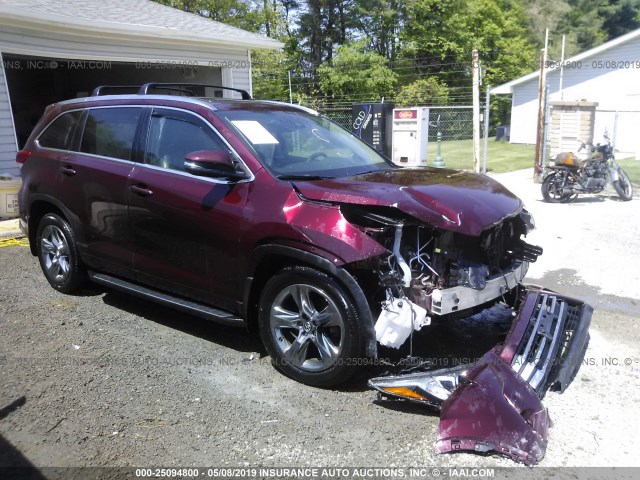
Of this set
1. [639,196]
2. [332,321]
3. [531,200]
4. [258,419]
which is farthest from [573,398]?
[639,196]

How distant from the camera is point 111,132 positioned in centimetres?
488

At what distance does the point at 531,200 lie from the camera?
11125mm

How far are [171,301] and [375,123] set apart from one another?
1023 cm

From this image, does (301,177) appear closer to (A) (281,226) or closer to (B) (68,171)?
(A) (281,226)

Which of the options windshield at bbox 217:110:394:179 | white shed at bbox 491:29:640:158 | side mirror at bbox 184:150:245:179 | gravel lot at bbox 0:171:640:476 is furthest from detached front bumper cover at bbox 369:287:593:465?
white shed at bbox 491:29:640:158

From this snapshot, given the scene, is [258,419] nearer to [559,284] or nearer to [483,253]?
[483,253]

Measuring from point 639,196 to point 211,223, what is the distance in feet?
34.0

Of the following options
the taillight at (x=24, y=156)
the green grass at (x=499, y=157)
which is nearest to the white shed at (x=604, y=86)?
the green grass at (x=499, y=157)

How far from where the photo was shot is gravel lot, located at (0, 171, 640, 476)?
304 cm

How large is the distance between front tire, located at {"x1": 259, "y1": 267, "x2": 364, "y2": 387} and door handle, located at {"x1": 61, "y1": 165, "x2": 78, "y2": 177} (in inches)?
93.9

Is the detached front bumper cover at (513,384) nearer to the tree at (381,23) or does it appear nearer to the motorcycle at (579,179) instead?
the motorcycle at (579,179)

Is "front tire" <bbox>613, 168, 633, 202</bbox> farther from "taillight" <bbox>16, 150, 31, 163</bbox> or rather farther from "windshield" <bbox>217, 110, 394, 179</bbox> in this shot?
"taillight" <bbox>16, 150, 31, 163</bbox>

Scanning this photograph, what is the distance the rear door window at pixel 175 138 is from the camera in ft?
13.7

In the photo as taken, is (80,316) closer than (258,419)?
No
